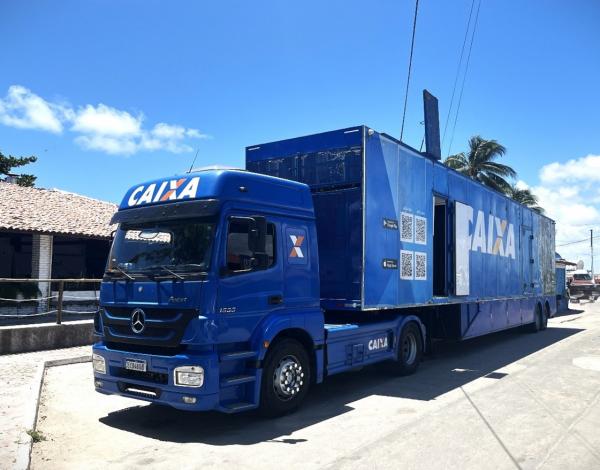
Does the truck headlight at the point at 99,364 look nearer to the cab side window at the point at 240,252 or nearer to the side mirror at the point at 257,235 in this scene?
the cab side window at the point at 240,252

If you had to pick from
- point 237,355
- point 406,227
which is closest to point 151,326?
point 237,355

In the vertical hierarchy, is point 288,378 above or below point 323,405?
above

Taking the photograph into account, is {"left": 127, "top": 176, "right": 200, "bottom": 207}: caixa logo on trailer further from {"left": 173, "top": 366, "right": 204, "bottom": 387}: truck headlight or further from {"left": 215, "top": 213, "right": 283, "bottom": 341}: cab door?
{"left": 173, "top": 366, "right": 204, "bottom": 387}: truck headlight

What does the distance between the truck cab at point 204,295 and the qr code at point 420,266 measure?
315 cm

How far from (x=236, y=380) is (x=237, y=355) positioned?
0.89 ft

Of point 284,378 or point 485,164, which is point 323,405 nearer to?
point 284,378

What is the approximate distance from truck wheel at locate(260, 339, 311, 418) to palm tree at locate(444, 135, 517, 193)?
30.0 m

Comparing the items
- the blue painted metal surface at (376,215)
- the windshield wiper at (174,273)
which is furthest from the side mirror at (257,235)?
the blue painted metal surface at (376,215)

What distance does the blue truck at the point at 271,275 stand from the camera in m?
5.71

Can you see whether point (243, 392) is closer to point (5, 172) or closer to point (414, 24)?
point (414, 24)

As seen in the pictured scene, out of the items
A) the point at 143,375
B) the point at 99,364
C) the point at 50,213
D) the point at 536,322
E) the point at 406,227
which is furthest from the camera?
the point at 50,213

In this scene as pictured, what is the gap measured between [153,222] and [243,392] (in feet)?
7.55

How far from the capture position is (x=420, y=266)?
9.46 metres

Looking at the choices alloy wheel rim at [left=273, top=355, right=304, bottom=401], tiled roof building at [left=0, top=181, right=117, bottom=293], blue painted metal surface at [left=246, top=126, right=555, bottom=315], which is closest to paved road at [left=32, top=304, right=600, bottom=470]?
alloy wheel rim at [left=273, top=355, right=304, bottom=401]
